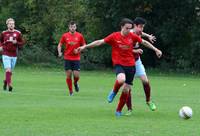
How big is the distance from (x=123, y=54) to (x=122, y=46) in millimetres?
183

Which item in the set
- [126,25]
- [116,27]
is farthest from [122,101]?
[116,27]

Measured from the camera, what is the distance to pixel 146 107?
55.9 ft

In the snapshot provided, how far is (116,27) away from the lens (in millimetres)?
46125

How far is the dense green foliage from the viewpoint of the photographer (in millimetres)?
44406

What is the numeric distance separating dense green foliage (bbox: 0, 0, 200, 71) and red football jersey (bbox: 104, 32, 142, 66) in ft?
94.7

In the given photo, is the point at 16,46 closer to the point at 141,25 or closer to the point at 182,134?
the point at 141,25

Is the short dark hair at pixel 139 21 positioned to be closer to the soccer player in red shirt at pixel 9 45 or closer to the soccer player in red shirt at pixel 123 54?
the soccer player in red shirt at pixel 123 54

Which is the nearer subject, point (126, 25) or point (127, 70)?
point (126, 25)

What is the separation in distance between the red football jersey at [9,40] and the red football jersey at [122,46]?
7648mm

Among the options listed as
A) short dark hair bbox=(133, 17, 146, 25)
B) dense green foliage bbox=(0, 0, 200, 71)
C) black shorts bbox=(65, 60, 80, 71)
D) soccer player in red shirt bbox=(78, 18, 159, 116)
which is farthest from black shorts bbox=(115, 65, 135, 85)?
dense green foliage bbox=(0, 0, 200, 71)

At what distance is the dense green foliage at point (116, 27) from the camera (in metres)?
44.4

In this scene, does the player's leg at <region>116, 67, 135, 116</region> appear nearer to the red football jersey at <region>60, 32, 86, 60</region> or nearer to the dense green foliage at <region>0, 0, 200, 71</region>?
the red football jersey at <region>60, 32, 86, 60</region>

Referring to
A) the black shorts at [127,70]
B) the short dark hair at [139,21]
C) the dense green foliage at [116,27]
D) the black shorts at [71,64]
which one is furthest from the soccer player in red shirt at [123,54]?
the dense green foliage at [116,27]

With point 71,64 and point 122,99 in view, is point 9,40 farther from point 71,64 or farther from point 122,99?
point 122,99
